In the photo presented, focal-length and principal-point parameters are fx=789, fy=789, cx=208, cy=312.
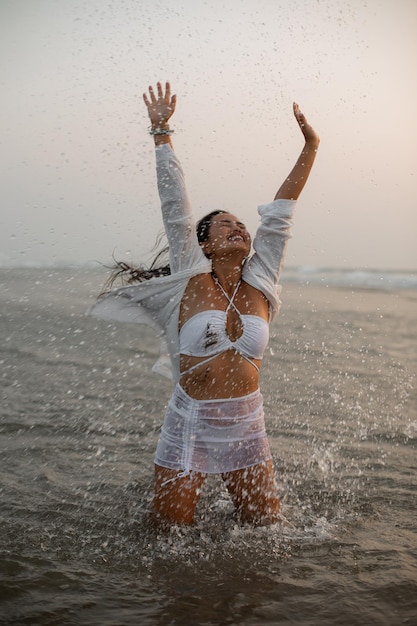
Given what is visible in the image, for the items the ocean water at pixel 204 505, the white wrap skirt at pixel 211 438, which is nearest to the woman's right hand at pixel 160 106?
the white wrap skirt at pixel 211 438

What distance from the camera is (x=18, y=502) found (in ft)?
16.5

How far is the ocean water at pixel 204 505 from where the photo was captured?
371 cm

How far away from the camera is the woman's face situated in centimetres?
458

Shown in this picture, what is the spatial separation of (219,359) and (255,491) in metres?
0.77

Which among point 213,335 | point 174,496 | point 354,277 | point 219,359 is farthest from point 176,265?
point 354,277

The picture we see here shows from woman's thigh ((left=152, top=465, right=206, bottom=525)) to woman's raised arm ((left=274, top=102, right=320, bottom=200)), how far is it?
172 centimetres

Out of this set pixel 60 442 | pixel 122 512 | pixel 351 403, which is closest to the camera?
pixel 122 512

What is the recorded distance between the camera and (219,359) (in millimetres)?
4383

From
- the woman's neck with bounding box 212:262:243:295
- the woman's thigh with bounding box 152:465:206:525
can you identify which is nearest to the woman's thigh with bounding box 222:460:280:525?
the woman's thigh with bounding box 152:465:206:525

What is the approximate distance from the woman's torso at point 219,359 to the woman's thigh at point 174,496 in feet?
1.48

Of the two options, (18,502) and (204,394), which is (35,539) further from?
(204,394)

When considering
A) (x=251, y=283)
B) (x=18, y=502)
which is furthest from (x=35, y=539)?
(x=251, y=283)

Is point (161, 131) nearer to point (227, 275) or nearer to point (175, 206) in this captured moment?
point (175, 206)

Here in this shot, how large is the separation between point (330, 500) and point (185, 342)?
1.66 m
